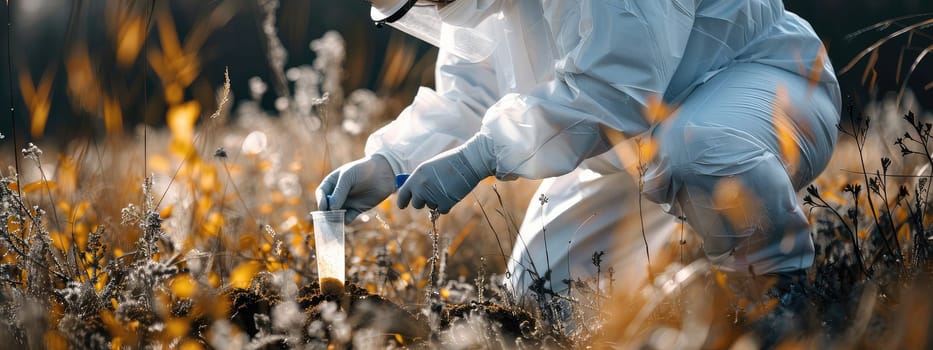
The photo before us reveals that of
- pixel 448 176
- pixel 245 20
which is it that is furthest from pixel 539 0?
pixel 245 20

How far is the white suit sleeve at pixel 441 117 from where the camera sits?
2.51 m

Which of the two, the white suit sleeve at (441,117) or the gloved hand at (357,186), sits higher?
the white suit sleeve at (441,117)

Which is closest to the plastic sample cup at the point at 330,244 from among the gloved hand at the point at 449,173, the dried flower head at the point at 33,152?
the gloved hand at the point at 449,173

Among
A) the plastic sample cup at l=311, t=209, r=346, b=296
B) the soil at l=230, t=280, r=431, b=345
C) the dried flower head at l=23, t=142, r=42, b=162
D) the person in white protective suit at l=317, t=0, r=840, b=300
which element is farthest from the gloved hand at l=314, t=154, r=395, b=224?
the dried flower head at l=23, t=142, r=42, b=162

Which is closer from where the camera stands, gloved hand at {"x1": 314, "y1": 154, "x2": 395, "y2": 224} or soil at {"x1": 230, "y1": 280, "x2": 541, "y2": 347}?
soil at {"x1": 230, "y1": 280, "x2": 541, "y2": 347}

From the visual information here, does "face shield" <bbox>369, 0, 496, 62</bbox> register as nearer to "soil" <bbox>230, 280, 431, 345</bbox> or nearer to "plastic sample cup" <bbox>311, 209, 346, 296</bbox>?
"plastic sample cup" <bbox>311, 209, 346, 296</bbox>

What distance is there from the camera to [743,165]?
207 cm

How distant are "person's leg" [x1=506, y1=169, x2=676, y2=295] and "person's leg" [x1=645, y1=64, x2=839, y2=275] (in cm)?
39

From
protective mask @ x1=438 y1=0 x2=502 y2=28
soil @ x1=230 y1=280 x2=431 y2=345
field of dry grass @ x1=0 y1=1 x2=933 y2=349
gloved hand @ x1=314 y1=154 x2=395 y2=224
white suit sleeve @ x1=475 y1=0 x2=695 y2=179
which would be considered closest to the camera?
field of dry grass @ x1=0 y1=1 x2=933 y2=349

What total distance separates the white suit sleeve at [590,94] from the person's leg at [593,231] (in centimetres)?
63

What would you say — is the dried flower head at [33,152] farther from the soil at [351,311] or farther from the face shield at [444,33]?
the face shield at [444,33]

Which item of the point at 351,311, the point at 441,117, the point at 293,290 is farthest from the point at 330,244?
the point at 441,117

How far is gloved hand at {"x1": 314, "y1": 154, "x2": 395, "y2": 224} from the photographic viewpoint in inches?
85.7

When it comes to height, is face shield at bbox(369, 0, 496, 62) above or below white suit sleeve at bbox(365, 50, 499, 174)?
above
